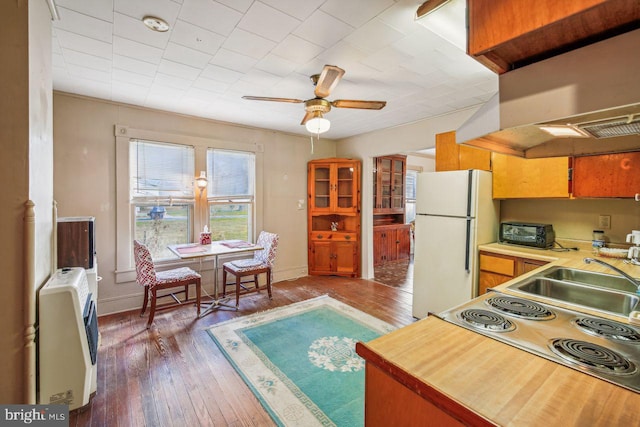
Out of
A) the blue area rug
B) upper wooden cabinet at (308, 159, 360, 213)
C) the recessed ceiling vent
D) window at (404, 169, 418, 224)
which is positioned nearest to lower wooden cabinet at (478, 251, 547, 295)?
the blue area rug

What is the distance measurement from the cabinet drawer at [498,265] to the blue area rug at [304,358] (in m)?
1.21

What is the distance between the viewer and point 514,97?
89 centimetres

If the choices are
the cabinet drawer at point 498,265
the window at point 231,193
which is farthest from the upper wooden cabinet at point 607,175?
the window at point 231,193

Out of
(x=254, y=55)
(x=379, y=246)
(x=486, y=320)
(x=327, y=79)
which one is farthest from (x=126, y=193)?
(x=379, y=246)

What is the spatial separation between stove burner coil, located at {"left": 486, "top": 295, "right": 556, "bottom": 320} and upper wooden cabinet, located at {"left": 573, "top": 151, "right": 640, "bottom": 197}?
180 cm

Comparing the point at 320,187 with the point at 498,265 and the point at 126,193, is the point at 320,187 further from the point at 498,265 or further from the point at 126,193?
the point at 498,265

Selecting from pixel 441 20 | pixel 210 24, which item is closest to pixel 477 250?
pixel 441 20

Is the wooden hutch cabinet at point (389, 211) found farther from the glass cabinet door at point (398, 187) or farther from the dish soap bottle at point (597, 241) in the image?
the dish soap bottle at point (597, 241)

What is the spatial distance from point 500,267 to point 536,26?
247cm

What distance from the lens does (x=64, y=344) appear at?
5.57ft

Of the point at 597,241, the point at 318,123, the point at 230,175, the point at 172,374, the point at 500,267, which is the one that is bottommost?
the point at 172,374

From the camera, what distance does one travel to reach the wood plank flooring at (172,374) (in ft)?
6.13

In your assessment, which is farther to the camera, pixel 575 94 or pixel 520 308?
pixel 520 308

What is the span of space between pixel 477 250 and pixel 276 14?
272 cm
